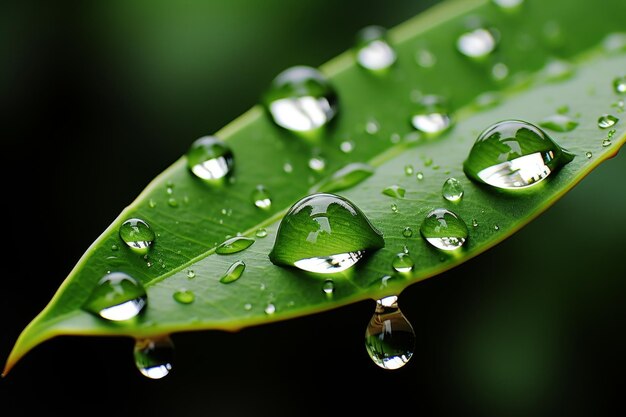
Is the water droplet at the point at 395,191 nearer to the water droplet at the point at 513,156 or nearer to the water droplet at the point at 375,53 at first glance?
the water droplet at the point at 513,156

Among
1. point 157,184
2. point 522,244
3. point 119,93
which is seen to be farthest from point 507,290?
point 119,93

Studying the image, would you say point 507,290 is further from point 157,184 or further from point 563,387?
point 157,184

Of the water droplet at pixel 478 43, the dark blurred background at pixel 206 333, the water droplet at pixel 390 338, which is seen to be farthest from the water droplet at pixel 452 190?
the dark blurred background at pixel 206 333

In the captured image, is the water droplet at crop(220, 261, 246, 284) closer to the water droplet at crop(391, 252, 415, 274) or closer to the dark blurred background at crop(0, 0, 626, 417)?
the water droplet at crop(391, 252, 415, 274)

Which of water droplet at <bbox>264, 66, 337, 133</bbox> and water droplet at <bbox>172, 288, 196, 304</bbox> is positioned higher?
water droplet at <bbox>264, 66, 337, 133</bbox>

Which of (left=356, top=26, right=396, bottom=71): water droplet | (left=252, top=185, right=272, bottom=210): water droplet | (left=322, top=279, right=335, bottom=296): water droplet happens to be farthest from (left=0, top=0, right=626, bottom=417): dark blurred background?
(left=322, top=279, right=335, bottom=296): water droplet

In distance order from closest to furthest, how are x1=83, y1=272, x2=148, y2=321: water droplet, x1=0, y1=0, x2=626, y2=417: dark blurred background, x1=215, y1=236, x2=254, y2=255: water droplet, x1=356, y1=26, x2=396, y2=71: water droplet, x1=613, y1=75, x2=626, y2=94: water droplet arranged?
x1=83, y1=272, x2=148, y2=321: water droplet
x1=215, y1=236, x2=254, y2=255: water droplet
x1=613, y1=75, x2=626, y2=94: water droplet
x1=356, y1=26, x2=396, y2=71: water droplet
x1=0, y1=0, x2=626, y2=417: dark blurred background

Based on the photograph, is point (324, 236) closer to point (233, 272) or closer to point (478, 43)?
point (233, 272)
